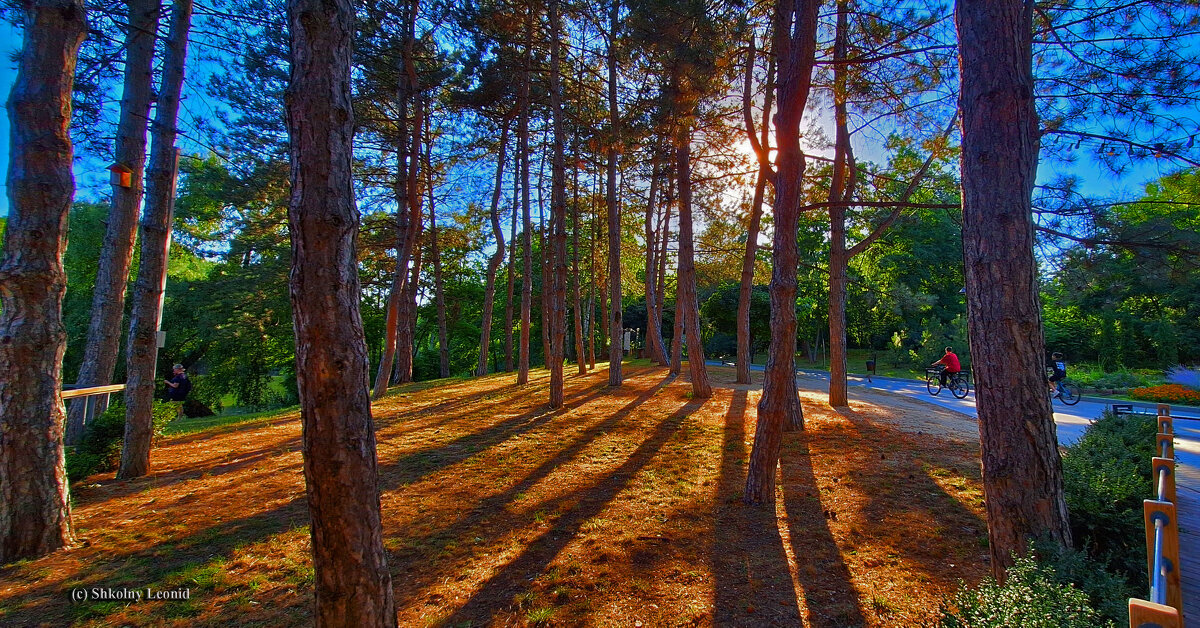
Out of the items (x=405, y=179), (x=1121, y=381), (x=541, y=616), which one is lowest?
(x=541, y=616)

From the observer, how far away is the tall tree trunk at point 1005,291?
8.17 feet

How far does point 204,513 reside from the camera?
3.87m

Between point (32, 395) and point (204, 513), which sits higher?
point (32, 395)

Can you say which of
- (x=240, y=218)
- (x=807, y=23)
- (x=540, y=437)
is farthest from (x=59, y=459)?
(x=240, y=218)

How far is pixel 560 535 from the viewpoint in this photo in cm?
350

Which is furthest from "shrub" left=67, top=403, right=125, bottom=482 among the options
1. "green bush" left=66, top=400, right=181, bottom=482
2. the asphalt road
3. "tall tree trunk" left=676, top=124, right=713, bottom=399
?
the asphalt road

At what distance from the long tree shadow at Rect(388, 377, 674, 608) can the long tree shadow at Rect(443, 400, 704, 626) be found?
0.33 m

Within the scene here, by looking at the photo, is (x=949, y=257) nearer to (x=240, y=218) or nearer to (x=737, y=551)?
(x=737, y=551)

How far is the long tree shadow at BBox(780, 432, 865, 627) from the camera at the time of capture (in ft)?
8.20

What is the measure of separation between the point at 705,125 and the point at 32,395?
891cm

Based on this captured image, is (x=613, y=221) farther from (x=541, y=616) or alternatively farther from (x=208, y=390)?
(x=208, y=390)

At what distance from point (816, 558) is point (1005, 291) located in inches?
83.2

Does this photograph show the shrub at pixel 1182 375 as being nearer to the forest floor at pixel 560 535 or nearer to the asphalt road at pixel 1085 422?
the asphalt road at pixel 1085 422

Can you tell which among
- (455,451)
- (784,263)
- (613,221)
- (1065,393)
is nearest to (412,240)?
(613,221)
